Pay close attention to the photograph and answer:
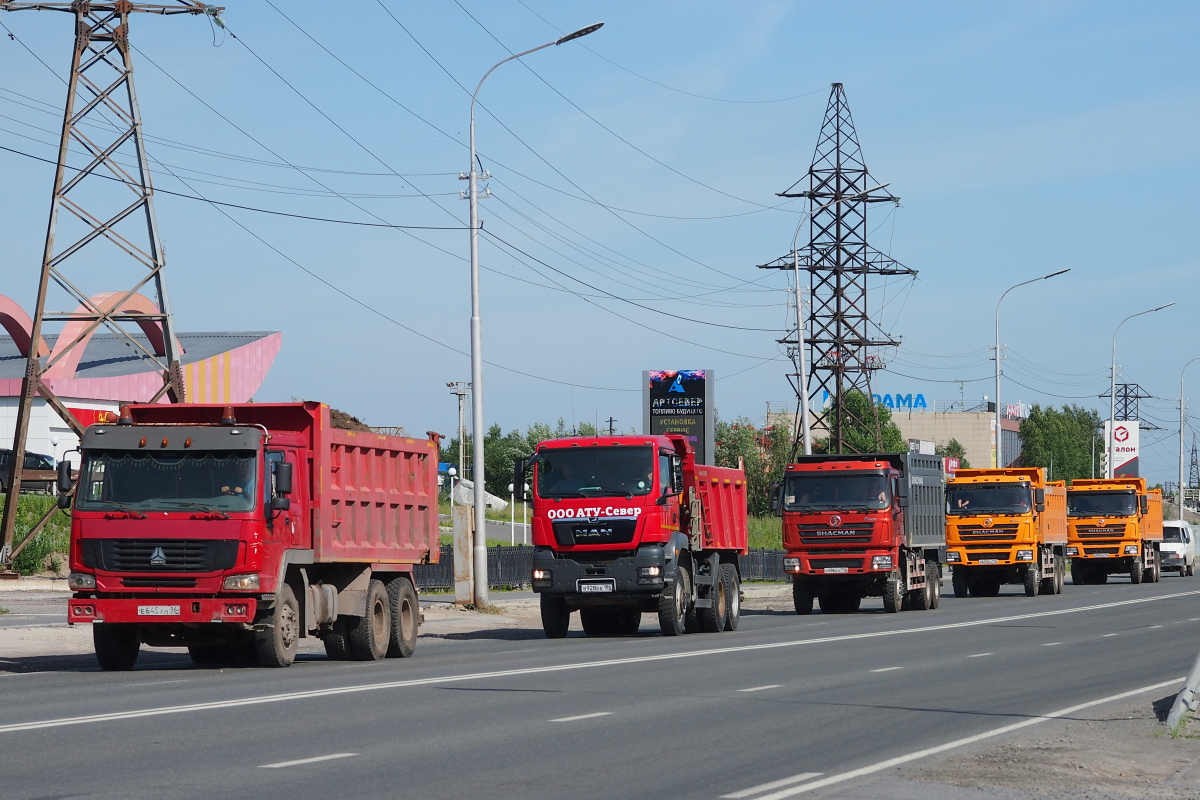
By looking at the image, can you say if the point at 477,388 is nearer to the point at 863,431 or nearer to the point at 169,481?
the point at 169,481

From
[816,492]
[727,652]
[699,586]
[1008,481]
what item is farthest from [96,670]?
[1008,481]

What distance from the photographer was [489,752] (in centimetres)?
1062

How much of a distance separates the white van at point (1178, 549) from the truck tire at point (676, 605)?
46737 millimetres

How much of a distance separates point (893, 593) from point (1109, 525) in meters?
20.3

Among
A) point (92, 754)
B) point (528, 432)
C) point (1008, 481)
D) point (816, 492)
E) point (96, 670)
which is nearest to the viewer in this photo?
point (92, 754)

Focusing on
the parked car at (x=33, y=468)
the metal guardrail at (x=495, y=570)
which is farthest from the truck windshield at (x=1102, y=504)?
the parked car at (x=33, y=468)

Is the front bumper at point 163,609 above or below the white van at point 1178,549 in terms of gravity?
above

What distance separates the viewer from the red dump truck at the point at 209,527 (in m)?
16.7

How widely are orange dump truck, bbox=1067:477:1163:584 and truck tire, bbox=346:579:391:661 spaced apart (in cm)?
3403

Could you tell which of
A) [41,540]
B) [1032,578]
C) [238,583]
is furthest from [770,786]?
[1032,578]

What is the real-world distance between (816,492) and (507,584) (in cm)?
1212

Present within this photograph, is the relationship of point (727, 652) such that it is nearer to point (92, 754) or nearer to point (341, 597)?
point (341, 597)

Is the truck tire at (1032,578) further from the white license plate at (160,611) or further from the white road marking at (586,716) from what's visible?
the white road marking at (586,716)

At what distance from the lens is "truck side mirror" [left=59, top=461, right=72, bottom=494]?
1684 cm
